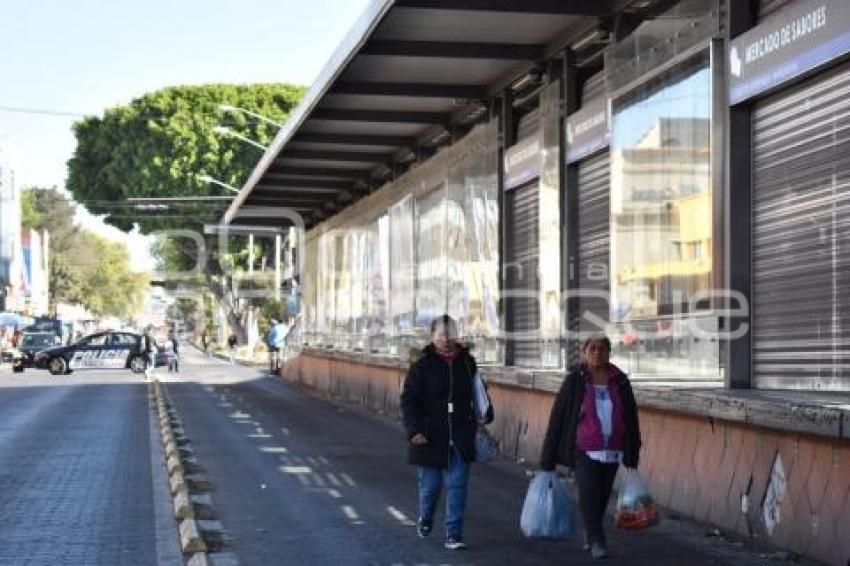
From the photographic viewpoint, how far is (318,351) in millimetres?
38406

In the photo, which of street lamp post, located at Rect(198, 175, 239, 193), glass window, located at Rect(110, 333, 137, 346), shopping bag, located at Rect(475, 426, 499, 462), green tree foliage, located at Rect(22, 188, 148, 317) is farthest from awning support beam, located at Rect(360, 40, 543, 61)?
green tree foliage, located at Rect(22, 188, 148, 317)

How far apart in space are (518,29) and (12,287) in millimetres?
99504

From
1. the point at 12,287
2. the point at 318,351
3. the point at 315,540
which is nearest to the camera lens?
the point at 315,540

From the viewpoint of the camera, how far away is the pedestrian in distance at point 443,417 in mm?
10141

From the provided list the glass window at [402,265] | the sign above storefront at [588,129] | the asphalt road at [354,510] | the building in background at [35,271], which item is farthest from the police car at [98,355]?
the building in background at [35,271]

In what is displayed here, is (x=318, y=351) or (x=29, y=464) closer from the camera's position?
(x=29, y=464)

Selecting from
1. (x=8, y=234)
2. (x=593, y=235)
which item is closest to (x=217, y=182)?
(x=593, y=235)

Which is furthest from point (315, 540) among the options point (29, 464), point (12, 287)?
point (12, 287)

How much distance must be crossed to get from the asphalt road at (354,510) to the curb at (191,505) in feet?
0.43

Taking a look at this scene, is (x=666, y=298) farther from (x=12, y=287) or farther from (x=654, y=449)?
(x=12, y=287)

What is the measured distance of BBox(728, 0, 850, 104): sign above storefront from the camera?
10.4 m

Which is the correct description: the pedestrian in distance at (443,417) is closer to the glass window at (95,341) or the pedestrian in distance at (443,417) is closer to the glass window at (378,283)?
the glass window at (378,283)

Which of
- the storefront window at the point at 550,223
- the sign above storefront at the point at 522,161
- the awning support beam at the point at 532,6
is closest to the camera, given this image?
the awning support beam at the point at 532,6

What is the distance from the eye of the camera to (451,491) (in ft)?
33.1
